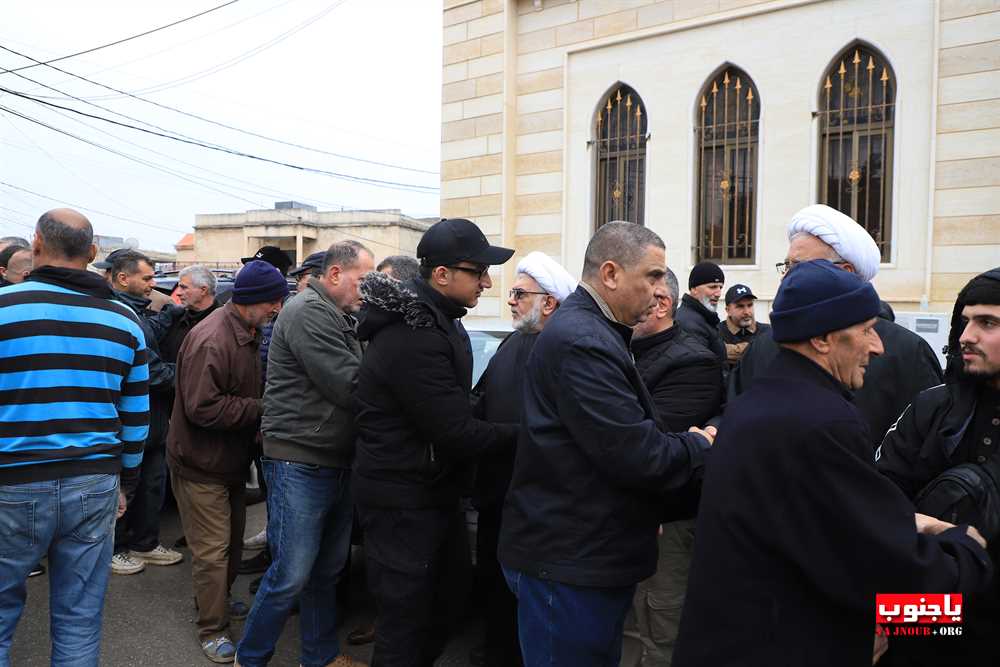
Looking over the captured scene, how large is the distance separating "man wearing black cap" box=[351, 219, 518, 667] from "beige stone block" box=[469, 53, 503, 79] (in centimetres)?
798

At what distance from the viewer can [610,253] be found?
2482mm

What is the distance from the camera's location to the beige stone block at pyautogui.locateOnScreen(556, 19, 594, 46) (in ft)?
32.4

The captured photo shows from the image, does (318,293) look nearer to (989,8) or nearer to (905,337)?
(905,337)

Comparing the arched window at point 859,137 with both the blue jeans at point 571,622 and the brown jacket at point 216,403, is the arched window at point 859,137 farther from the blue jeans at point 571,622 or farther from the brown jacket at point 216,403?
the blue jeans at point 571,622

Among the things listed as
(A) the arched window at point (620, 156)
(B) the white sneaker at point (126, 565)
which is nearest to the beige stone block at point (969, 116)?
(A) the arched window at point (620, 156)

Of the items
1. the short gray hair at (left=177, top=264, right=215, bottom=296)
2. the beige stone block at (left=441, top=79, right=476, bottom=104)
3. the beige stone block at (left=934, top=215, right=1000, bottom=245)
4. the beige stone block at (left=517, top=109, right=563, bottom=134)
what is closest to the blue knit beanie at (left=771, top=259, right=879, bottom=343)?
the short gray hair at (left=177, top=264, right=215, bottom=296)

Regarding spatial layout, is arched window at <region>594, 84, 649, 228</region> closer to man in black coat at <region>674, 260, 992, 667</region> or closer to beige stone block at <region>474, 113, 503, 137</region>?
beige stone block at <region>474, 113, 503, 137</region>

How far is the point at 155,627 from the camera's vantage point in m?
4.36

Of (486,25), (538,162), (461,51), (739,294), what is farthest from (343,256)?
(461,51)

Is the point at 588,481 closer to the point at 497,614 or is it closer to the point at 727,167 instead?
the point at 497,614

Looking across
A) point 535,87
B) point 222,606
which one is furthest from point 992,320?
point 535,87

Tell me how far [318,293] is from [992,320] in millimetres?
2860

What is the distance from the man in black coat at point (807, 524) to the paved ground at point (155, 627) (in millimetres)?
2622

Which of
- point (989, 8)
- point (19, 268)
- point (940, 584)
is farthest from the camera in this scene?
point (989, 8)
